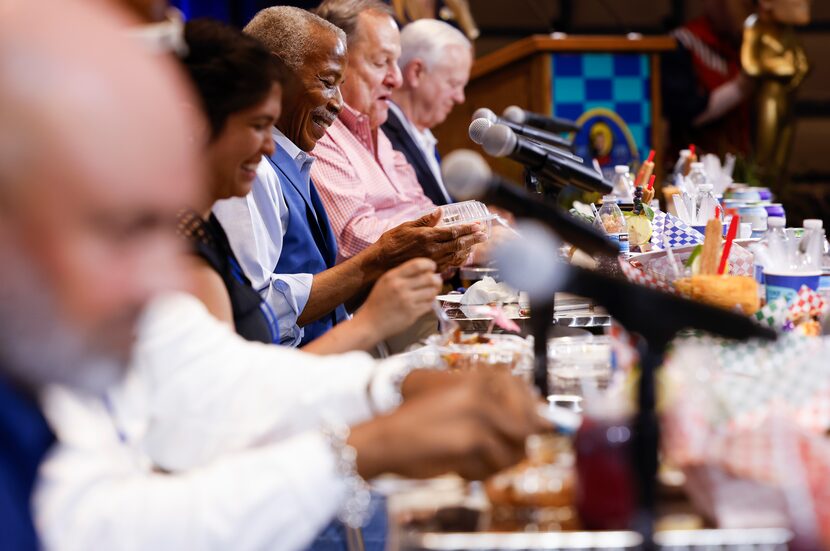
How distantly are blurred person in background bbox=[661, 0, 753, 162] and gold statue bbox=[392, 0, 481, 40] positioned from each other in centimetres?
140

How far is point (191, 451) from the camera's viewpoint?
1.34 m

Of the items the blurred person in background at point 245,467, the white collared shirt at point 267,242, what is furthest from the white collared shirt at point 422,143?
the blurred person in background at point 245,467

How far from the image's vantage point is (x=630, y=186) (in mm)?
3814

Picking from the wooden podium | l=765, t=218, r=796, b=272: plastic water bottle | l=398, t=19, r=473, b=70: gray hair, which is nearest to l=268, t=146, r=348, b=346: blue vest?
l=765, t=218, r=796, b=272: plastic water bottle

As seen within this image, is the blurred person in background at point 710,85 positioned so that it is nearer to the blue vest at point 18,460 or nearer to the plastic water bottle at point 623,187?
the plastic water bottle at point 623,187

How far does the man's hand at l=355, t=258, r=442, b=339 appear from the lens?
183 centimetres

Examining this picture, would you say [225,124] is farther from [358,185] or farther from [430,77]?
[430,77]

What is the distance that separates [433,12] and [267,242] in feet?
13.7

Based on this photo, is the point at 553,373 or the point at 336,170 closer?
the point at 553,373

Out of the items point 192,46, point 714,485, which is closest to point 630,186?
point 192,46

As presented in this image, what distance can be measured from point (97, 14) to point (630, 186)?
3.00 meters

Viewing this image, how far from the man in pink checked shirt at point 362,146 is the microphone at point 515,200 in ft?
7.79

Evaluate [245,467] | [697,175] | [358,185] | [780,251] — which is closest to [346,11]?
[358,185]

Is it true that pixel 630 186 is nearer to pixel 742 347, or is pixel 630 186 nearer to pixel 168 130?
pixel 742 347
